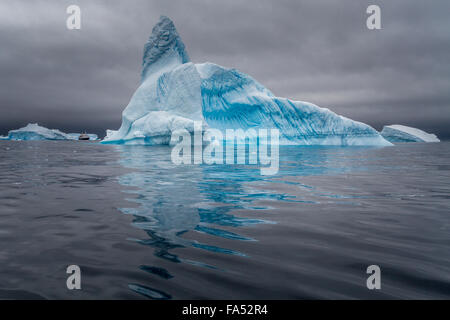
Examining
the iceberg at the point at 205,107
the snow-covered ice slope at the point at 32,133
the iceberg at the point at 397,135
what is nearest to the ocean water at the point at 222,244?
the iceberg at the point at 205,107

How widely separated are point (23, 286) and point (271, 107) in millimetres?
36996

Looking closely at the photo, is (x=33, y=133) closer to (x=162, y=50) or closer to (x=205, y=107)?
(x=205, y=107)

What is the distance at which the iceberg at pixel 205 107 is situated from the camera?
2933 centimetres

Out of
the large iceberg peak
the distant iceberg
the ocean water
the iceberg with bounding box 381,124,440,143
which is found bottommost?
the ocean water

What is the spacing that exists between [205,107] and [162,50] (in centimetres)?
993

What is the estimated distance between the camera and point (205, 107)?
38844 millimetres

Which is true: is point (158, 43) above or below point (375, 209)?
above

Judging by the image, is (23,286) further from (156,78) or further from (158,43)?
(158,43)

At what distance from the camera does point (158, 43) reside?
31609 millimetres

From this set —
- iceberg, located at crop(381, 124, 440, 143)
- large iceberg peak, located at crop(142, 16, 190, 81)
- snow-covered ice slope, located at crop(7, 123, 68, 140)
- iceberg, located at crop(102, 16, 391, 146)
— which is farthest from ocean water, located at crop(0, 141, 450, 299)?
snow-covered ice slope, located at crop(7, 123, 68, 140)

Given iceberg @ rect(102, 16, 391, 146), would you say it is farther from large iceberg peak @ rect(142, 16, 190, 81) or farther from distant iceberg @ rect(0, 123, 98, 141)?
distant iceberg @ rect(0, 123, 98, 141)

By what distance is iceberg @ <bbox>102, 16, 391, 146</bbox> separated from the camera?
29328 millimetres
